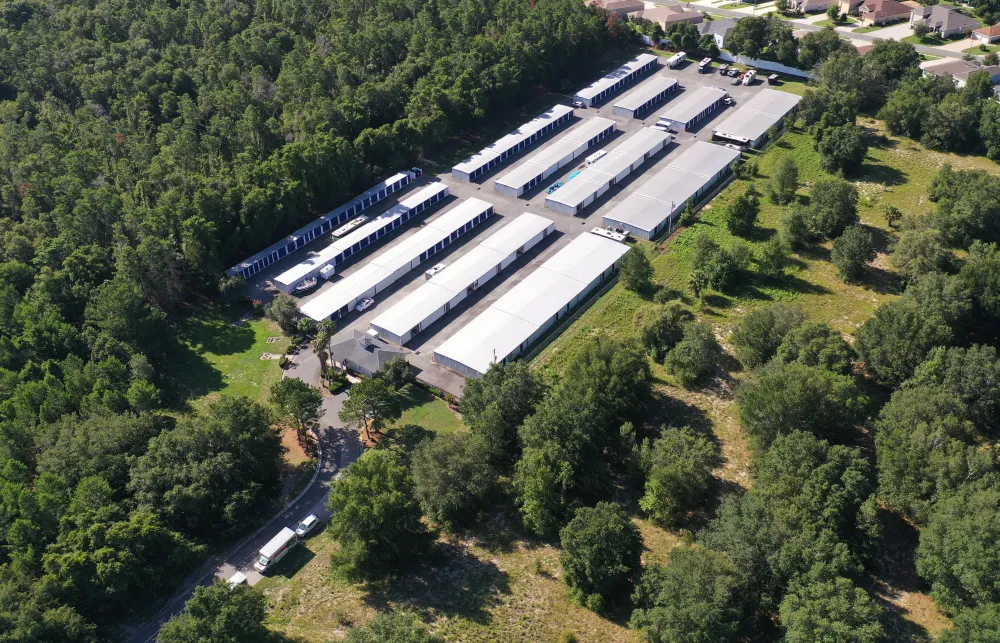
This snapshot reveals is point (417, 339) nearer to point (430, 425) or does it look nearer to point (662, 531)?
point (430, 425)

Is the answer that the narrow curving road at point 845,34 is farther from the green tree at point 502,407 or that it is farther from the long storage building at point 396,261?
the green tree at point 502,407

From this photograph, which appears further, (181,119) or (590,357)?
(181,119)

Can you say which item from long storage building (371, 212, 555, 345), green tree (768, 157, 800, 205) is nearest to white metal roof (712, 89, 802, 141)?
green tree (768, 157, 800, 205)

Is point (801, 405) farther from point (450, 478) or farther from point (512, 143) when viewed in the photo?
point (512, 143)

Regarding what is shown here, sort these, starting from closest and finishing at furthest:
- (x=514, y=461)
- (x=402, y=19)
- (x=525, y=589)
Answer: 1. (x=525, y=589)
2. (x=514, y=461)
3. (x=402, y=19)

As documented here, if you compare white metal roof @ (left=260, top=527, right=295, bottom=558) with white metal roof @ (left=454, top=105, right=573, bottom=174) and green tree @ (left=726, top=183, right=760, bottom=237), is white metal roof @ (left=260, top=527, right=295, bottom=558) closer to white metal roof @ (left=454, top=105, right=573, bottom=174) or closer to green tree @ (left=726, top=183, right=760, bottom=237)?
white metal roof @ (left=454, top=105, right=573, bottom=174)

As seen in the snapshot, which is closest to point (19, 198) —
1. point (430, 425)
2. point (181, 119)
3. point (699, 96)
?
point (181, 119)
